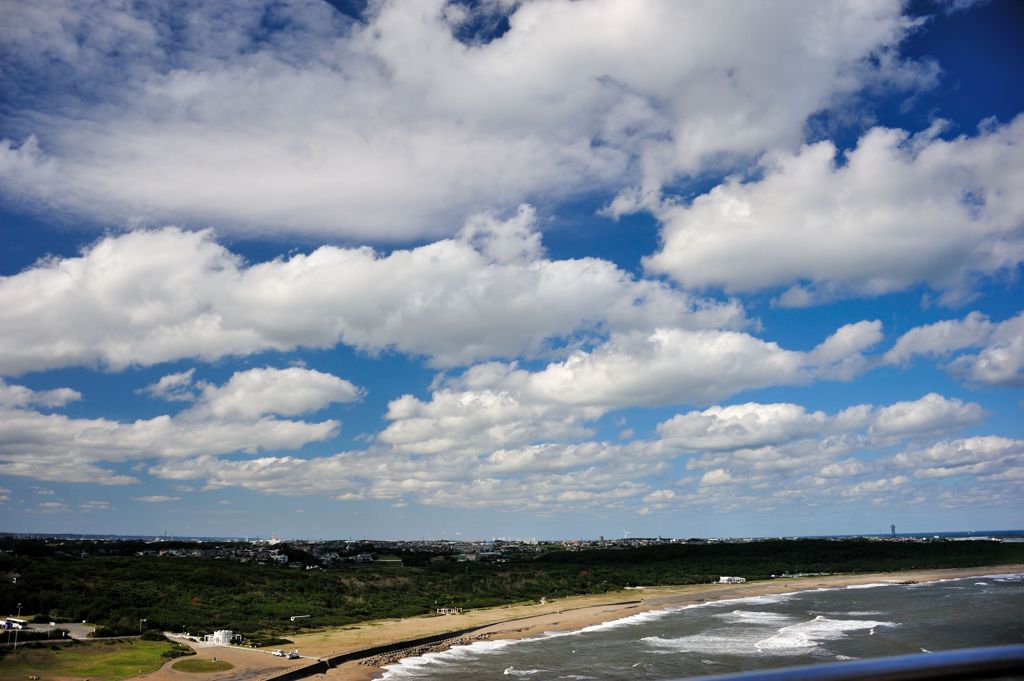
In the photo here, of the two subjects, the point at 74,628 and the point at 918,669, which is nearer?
the point at 918,669

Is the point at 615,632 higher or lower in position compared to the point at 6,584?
lower

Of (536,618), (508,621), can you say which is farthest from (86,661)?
(536,618)

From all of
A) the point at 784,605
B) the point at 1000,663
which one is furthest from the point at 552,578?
the point at 1000,663

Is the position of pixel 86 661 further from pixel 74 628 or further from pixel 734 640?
pixel 734 640

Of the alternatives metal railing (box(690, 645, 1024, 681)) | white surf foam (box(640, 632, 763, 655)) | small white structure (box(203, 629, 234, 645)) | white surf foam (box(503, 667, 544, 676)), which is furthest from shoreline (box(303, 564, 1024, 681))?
metal railing (box(690, 645, 1024, 681))

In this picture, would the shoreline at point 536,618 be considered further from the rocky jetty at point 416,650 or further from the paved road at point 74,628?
the paved road at point 74,628

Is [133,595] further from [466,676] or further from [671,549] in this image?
[671,549]

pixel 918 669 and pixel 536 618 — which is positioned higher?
pixel 918 669

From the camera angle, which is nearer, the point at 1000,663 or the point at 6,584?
the point at 1000,663
